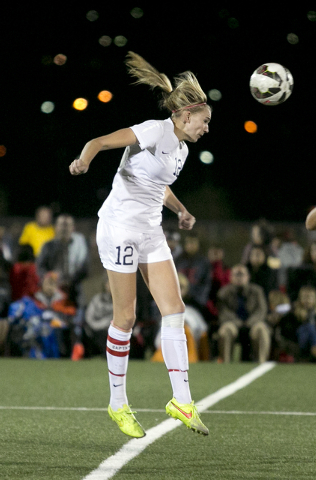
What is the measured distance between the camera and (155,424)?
591cm

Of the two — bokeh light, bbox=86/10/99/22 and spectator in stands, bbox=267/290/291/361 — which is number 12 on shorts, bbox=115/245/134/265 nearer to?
spectator in stands, bbox=267/290/291/361

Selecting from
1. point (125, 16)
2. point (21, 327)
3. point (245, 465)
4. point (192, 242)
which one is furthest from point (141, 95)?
point (245, 465)

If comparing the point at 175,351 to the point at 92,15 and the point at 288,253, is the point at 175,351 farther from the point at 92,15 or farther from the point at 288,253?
the point at 92,15

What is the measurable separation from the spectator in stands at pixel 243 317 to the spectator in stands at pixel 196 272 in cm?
29

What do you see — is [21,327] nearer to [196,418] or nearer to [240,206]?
[196,418]

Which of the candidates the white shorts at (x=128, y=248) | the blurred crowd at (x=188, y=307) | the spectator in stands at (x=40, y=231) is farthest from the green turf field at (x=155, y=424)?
the spectator in stands at (x=40, y=231)

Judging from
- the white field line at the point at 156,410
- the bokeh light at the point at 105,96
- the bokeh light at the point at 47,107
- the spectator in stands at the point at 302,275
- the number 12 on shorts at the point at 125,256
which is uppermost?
the bokeh light at the point at 105,96

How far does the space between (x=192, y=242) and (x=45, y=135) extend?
27.3 feet

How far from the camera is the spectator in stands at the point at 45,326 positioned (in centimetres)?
1132

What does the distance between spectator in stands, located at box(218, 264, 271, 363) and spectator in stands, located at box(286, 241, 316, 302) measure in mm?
455

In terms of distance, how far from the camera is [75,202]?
966 inches

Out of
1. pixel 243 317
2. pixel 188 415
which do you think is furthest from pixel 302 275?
pixel 188 415

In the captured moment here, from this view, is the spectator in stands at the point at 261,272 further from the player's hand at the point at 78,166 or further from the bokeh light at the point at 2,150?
the bokeh light at the point at 2,150

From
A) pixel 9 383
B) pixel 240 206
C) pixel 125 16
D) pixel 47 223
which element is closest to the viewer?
pixel 9 383
